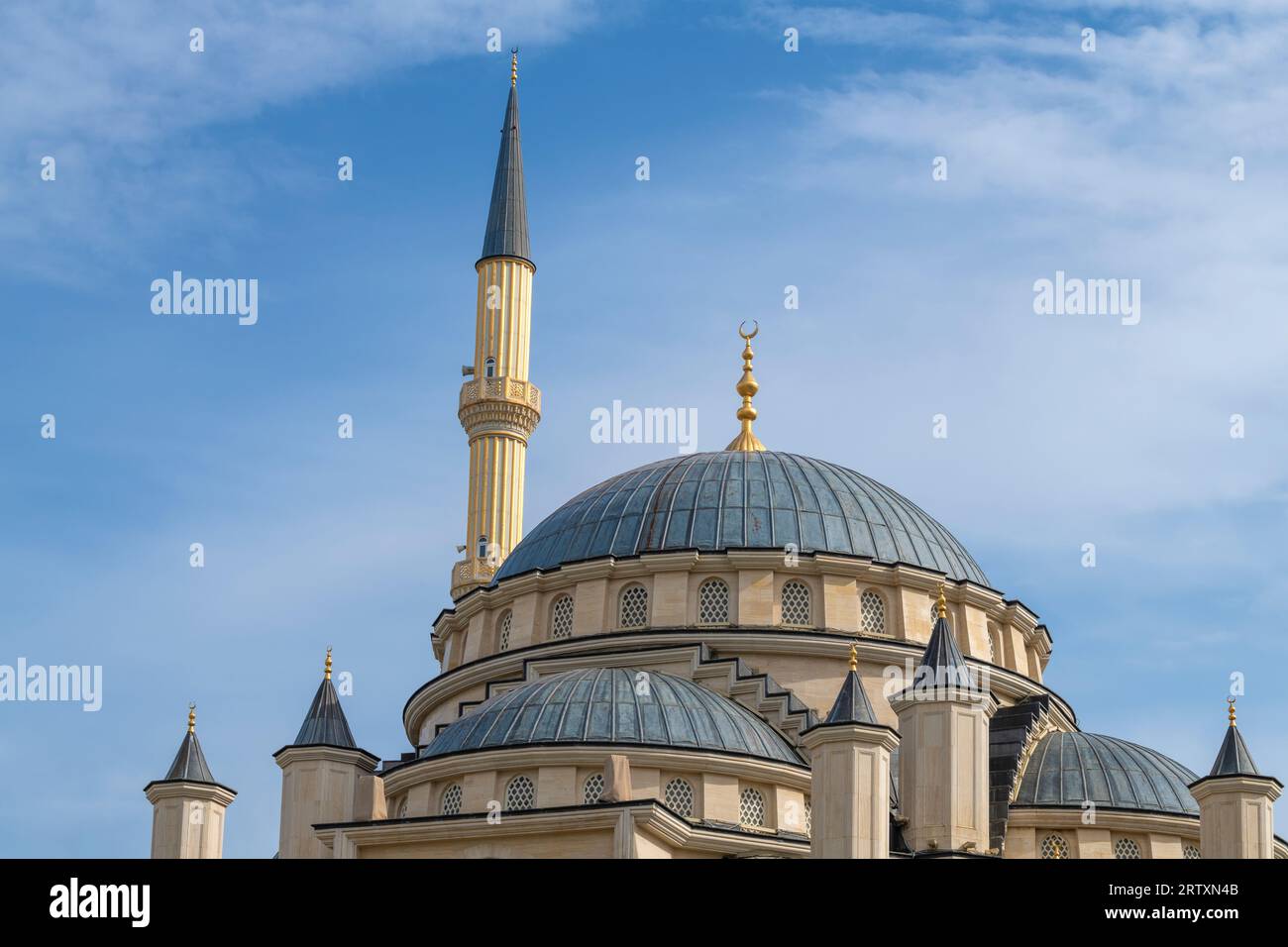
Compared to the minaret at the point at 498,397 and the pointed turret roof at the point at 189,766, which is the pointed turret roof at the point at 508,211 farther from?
the pointed turret roof at the point at 189,766

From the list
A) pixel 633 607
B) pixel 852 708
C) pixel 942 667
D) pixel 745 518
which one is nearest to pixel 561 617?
pixel 633 607

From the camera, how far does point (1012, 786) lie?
37469 millimetres

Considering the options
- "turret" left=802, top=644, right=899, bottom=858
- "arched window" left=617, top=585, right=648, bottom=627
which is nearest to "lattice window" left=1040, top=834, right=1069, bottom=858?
"turret" left=802, top=644, right=899, bottom=858

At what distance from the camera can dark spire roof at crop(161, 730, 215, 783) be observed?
117 feet

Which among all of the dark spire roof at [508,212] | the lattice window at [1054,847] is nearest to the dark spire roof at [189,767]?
the lattice window at [1054,847]

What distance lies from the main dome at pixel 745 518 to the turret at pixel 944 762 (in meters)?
7.78

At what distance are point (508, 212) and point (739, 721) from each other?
80.4ft

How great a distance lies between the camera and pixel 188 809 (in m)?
35.5

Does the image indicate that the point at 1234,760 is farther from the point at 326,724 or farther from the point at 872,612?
the point at 326,724

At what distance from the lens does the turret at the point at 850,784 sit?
31.5m

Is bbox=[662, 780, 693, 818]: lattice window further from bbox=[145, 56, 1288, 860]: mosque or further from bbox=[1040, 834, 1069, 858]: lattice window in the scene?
bbox=[1040, 834, 1069, 858]: lattice window
